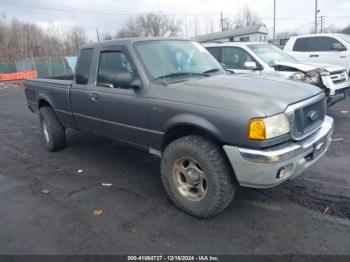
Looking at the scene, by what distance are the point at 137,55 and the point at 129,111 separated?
69 cm

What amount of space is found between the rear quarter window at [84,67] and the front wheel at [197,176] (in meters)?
2.04

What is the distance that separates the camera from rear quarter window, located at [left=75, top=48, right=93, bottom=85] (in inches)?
192

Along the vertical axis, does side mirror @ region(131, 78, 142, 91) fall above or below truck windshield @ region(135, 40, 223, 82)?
below

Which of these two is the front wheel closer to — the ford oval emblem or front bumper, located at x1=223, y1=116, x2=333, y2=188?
front bumper, located at x1=223, y1=116, x2=333, y2=188

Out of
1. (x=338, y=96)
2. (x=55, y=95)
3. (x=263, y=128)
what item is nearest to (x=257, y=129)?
(x=263, y=128)

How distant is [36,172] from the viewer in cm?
517

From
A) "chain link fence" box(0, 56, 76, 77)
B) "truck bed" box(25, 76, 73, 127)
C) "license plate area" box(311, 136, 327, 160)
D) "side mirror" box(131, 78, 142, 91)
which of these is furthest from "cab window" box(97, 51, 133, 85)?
"chain link fence" box(0, 56, 76, 77)

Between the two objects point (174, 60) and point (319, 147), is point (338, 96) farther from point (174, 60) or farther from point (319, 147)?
point (174, 60)

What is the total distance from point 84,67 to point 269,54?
5076mm

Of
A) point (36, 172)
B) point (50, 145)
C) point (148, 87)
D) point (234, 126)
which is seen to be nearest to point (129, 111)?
point (148, 87)

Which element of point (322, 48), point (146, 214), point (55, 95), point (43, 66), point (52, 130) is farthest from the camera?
point (43, 66)

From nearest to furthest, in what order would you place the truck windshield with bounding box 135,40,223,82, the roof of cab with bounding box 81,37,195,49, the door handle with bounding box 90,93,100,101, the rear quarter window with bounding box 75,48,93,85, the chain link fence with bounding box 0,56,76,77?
the truck windshield with bounding box 135,40,223,82, the roof of cab with bounding box 81,37,195,49, the door handle with bounding box 90,93,100,101, the rear quarter window with bounding box 75,48,93,85, the chain link fence with bounding box 0,56,76,77

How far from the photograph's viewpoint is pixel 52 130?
5.96m

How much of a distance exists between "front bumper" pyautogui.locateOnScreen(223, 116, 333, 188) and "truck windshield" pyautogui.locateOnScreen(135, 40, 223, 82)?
129cm
